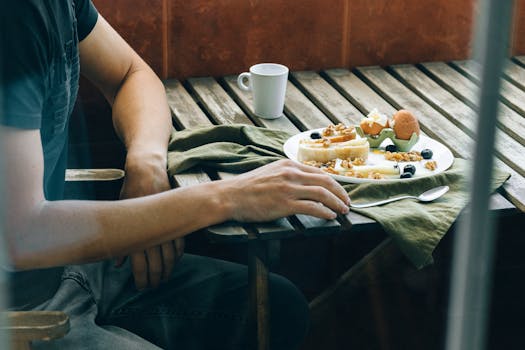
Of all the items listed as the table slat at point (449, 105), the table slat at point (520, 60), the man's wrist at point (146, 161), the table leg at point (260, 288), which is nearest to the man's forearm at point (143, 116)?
the man's wrist at point (146, 161)

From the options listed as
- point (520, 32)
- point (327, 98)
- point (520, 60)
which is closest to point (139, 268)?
point (327, 98)

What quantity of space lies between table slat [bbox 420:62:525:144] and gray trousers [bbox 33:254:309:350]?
1.73 feet

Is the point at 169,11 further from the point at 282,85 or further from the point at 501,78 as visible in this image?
the point at 501,78

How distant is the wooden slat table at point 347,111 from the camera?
128 cm

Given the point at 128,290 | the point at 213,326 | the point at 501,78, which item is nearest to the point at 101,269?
the point at 128,290

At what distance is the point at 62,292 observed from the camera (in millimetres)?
1385

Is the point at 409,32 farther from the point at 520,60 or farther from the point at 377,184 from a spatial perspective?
the point at 377,184

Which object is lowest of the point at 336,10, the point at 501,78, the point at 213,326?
the point at 213,326

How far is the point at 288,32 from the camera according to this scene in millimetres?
2205

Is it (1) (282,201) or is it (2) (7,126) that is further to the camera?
(1) (282,201)

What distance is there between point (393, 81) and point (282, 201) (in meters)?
0.92

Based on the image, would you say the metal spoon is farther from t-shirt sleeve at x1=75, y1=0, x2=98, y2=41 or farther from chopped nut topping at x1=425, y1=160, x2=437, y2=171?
t-shirt sleeve at x1=75, y1=0, x2=98, y2=41

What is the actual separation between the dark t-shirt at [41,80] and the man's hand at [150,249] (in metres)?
0.12

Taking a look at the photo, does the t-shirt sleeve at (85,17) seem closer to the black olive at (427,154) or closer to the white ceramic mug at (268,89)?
the white ceramic mug at (268,89)
